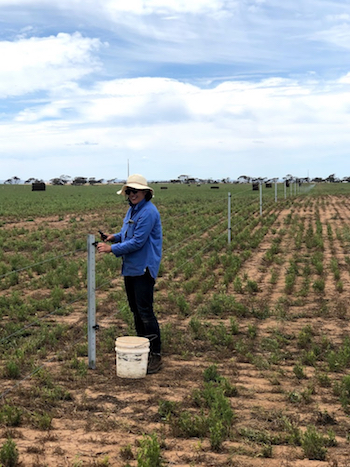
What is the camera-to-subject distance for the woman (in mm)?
6027

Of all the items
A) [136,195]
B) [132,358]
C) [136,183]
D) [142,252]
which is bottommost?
[132,358]

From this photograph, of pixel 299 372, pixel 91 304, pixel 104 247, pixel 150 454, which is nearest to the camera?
pixel 150 454

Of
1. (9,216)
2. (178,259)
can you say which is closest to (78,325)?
(178,259)

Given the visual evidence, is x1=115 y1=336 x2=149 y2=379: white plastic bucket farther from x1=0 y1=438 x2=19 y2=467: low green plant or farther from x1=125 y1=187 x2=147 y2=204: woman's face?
x1=0 y1=438 x2=19 y2=467: low green plant

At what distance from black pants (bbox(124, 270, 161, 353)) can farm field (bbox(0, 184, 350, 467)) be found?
1.32 feet

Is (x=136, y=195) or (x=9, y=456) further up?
(x=136, y=195)

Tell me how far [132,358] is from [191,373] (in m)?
0.68

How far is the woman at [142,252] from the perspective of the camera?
6.03 metres

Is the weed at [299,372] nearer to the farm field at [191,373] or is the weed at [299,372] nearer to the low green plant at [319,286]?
the farm field at [191,373]

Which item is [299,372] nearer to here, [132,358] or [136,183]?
[132,358]

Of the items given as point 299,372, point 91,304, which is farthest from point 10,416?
point 299,372

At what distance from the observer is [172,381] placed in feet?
19.4

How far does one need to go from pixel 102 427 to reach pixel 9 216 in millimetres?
23402

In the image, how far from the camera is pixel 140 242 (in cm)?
599
